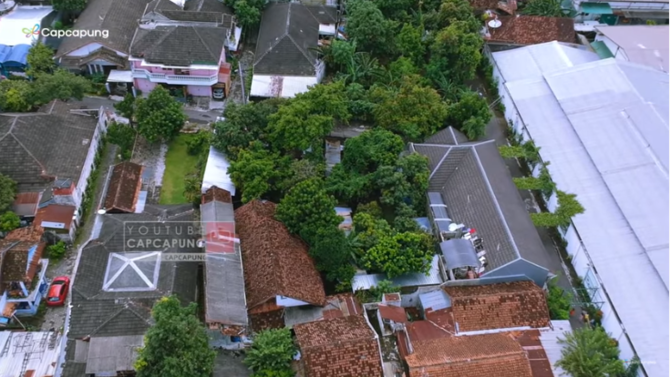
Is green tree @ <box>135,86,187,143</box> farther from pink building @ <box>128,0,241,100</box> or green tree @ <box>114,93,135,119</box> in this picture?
pink building @ <box>128,0,241,100</box>

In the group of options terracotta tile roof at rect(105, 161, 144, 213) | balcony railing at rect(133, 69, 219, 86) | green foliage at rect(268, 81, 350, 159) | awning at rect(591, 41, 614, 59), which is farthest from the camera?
awning at rect(591, 41, 614, 59)

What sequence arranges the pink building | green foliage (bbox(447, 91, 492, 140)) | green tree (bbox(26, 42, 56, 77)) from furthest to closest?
green tree (bbox(26, 42, 56, 77)), the pink building, green foliage (bbox(447, 91, 492, 140))

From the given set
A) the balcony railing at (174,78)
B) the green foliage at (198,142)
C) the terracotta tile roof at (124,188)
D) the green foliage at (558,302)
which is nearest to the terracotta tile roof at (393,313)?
the green foliage at (558,302)

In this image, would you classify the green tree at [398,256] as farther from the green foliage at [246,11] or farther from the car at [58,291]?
the green foliage at [246,11]

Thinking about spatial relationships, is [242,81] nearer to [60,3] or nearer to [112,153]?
[112,153]

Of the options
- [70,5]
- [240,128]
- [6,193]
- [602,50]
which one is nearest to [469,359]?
[240,128]

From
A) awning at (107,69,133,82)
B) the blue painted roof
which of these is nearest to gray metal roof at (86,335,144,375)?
awning at (107,69,133,82)
